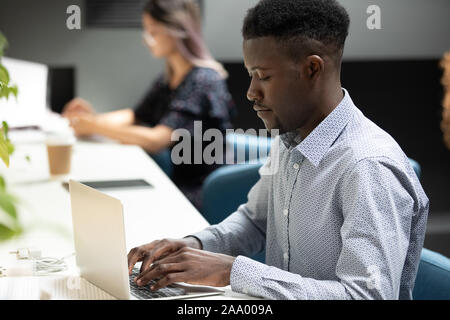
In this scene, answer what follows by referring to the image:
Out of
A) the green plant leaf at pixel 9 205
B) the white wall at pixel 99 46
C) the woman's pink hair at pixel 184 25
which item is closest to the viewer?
the green plant leaf at pixel 9 205

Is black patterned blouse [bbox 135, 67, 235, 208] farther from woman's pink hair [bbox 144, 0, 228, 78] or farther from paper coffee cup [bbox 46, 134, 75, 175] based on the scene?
paper coffee cup [bbox 46, 134, 75, 175]

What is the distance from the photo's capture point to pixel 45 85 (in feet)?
9.14

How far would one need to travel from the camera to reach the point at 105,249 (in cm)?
92

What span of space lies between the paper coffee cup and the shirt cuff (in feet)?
3.62

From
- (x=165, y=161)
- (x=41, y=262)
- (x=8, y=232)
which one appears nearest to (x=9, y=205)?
(x=8, y=232)

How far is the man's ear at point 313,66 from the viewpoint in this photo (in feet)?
3.09

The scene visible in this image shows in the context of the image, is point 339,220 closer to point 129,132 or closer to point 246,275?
point 246,275

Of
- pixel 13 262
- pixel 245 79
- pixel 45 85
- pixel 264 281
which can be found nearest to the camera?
pixel 264 281

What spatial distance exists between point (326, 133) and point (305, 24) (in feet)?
0.54

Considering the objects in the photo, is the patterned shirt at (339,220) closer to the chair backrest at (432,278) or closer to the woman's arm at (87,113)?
the chair backrest at (432,278)

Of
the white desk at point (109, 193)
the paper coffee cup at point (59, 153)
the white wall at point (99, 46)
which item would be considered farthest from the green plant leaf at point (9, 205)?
the white wall at point (99, 46)
